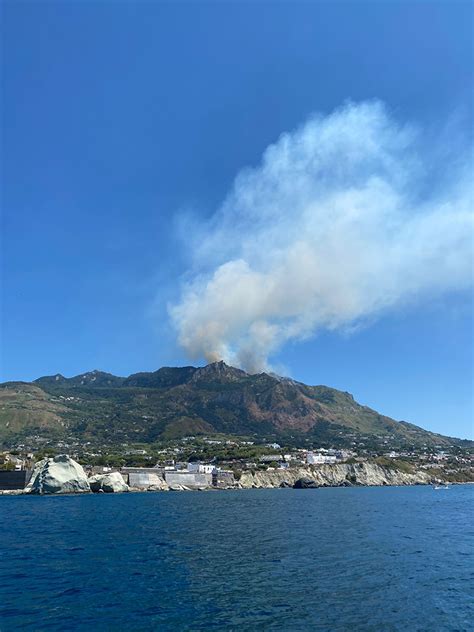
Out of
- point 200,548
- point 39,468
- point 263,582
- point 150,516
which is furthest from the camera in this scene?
point 39,468

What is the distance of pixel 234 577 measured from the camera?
1201 inches

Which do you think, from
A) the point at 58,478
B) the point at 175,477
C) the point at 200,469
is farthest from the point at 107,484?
the point at 200,469

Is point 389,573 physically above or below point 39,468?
below

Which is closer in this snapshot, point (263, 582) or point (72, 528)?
point (263, 582)

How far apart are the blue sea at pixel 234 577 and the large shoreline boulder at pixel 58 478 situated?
254 ft

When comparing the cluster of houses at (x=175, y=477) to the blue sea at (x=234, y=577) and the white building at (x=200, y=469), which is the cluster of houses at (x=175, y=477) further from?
the blue sea at (x=234, y=577)

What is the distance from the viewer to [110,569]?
32969mm

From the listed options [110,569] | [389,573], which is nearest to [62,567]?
[110,569]

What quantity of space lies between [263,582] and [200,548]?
13.3 metres

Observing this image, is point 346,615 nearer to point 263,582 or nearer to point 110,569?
point 263,582

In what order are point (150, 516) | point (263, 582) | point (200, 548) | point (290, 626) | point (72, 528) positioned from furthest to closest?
point (150, 516) < point (72, 528) < point (200, 548) < point (263, 582) < point (290, 626)

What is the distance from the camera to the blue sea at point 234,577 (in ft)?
74.7

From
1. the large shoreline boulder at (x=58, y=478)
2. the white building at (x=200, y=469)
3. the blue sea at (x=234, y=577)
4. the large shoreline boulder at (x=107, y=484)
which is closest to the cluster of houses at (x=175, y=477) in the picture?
the white building at (x=200, y=469)

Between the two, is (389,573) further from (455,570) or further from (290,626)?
(290,626)
